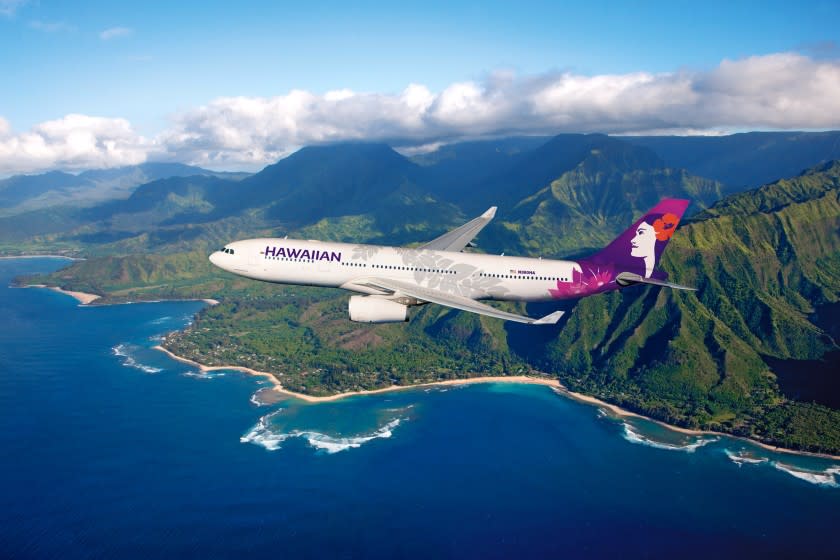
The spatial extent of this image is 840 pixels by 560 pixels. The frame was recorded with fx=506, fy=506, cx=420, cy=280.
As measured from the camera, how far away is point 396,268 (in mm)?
74312

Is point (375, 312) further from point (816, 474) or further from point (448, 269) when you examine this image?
point (816, 474)

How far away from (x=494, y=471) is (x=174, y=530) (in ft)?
331

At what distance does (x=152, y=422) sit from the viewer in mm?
198750

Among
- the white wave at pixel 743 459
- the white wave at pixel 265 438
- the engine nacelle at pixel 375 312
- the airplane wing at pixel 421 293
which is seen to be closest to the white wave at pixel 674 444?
the white wave at pixel 743 459

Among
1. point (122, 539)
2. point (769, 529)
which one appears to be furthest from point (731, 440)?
point (122, 539)

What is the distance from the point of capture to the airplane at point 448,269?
243ft

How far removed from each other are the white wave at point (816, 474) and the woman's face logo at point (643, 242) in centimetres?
14592

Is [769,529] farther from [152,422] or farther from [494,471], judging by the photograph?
[152,422]

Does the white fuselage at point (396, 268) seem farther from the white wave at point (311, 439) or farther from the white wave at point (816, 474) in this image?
the white wave at point (816, 474)

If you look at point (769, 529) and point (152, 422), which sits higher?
point (152, 422)

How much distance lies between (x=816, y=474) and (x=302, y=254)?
193 m

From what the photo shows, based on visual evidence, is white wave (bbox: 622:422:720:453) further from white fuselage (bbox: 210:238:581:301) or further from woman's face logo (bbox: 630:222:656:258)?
white fuselage (bbox: 210:238:581:301)

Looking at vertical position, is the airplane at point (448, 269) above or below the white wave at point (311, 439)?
above

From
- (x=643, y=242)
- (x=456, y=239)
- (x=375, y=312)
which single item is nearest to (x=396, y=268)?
(x=375, y=312)
